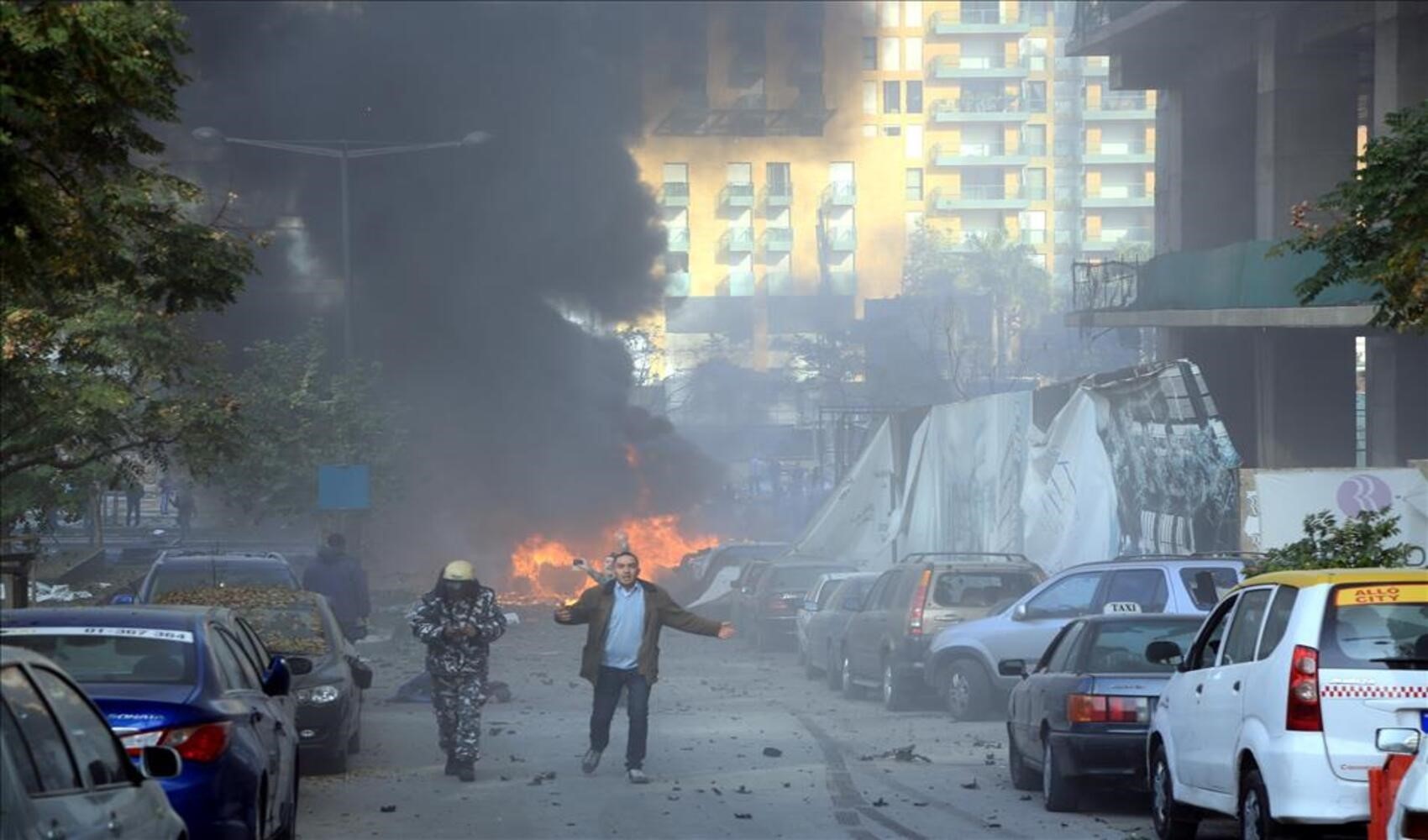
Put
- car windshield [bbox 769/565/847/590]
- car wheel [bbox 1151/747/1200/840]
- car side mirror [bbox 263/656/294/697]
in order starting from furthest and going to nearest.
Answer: car windshield [bbox 769/565/847/590]
car wheel [bbox 1151/747/1200/840]
car side mirror [bbox 263/656/294/697]

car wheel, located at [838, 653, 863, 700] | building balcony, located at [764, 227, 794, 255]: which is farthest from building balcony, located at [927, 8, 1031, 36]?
car wheel, located at [838, 653, 863, 700]

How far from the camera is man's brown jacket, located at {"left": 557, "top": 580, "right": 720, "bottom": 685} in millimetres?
15164

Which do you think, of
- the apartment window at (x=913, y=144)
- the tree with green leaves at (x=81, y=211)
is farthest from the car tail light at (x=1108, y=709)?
the apartment window at (x=913, y=144)

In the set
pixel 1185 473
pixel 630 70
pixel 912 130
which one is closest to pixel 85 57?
pixel 1185 473

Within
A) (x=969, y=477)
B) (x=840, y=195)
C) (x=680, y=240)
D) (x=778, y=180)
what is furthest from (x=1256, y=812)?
(x=840, y=195)

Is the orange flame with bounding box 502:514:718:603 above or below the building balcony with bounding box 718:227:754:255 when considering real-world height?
below

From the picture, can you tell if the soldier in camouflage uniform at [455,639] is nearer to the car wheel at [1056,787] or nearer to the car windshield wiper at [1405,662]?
the car wheel at [1056,787]

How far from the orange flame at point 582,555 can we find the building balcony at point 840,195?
52254 mm

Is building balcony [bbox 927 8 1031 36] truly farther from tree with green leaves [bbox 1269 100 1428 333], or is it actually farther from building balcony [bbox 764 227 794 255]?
tree with green leaves [bbox 1269 100 1428 333]

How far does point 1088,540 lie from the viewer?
25562mm

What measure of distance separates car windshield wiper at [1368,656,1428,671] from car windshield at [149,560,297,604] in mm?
12452

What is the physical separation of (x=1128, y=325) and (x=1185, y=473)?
14.9m

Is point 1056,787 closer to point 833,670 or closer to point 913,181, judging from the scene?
point 833,670

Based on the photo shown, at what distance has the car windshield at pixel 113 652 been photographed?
9477 millimetres
